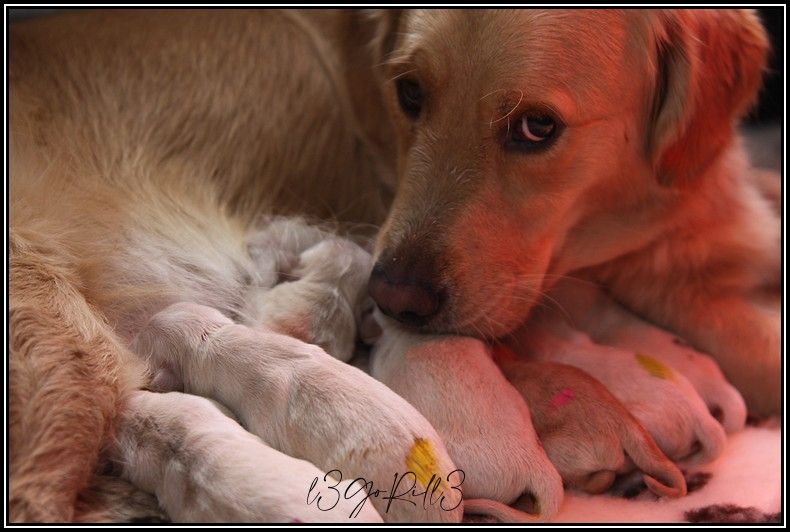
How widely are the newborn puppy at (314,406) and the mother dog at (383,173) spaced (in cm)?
10

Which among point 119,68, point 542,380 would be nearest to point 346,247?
point 542,380

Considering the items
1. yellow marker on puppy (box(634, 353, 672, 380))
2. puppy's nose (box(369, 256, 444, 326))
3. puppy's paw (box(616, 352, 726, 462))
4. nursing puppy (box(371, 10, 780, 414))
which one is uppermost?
nursing puppy (box(371, 10, 780, 414))

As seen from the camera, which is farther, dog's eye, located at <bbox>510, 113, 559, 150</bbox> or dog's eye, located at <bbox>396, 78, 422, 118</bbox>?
dog's eye, located at <bbox>396, 78, 422, 118</bbox>

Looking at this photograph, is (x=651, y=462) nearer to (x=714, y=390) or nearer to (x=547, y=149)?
(x=714, y=390)

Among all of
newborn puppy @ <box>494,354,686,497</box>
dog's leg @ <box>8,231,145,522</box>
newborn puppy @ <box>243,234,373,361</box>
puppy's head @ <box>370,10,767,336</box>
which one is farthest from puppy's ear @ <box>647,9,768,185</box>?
dog's leg @ <box>8,231,145,522</box>

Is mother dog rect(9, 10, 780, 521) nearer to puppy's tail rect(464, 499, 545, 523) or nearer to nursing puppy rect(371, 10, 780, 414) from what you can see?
nursing puppy rect(371, 10, 780, 414)

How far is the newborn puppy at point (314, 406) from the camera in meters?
1.16

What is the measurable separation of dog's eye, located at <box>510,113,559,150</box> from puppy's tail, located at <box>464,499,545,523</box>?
0.62 meters

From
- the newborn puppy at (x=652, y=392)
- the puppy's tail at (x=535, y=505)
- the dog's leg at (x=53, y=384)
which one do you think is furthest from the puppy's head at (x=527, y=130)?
the dog's leg at (x=53, y=384)

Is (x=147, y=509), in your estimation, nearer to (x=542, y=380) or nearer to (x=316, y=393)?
(x=316, y=393)

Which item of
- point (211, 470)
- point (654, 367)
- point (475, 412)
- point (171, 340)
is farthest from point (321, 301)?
point (654, 367)

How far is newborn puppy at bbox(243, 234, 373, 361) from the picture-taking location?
1.55 meters

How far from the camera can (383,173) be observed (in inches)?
79.7

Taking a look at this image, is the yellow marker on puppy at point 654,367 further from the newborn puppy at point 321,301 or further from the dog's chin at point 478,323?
the newborn puppy at point 321,301
